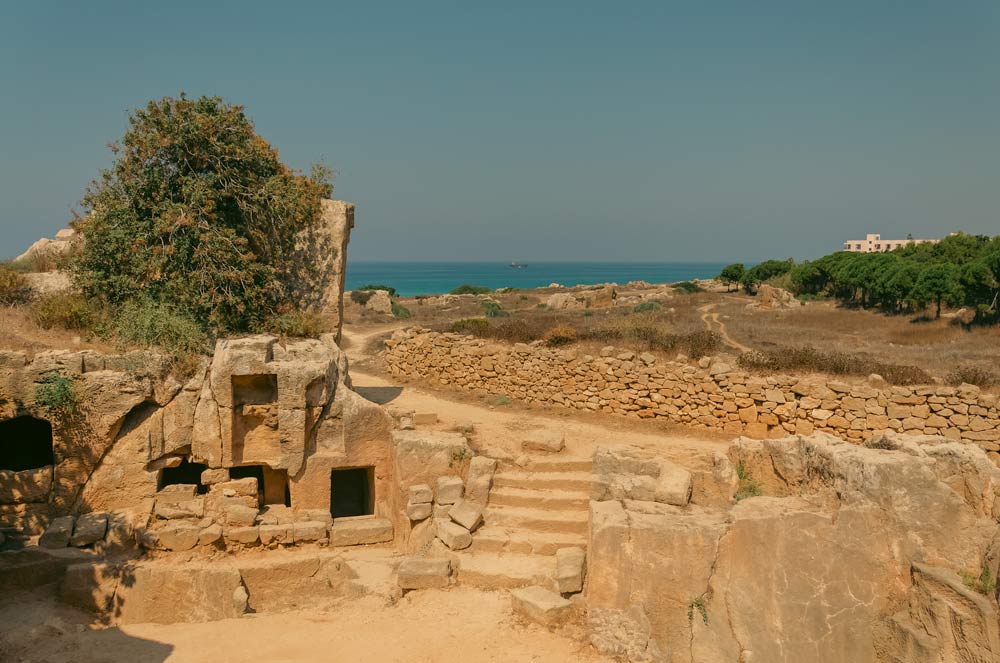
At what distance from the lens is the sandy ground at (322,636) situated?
757 cm

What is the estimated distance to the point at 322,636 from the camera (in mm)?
8117

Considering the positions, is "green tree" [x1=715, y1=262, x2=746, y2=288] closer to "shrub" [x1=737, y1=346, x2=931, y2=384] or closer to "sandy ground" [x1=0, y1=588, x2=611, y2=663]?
"shrub" [x1=737, y1=346, x2=931, y2=384]

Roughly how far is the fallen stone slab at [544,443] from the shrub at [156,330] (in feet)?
18.3

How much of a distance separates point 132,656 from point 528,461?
5.99 m

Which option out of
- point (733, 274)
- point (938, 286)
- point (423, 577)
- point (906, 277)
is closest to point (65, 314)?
point (423, 577)

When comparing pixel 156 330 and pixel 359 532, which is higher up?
pixel 156 330

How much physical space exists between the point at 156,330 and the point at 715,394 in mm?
10052

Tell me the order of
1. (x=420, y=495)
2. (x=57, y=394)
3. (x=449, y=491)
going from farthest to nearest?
(x=420, y=495)
(x=449, y=491)
(x=57, y=394)

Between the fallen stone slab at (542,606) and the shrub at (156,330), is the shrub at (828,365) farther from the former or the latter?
the shrub at (156,330)

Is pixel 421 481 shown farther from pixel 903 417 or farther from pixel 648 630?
pixel 903 417

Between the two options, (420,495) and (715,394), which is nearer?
(420,495)

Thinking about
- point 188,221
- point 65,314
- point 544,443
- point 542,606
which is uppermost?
point 188,221

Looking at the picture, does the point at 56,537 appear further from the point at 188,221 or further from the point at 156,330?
the point at 188,221

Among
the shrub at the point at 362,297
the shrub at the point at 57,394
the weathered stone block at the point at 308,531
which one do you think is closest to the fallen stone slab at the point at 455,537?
the weathered stone block at the point at 308,531
